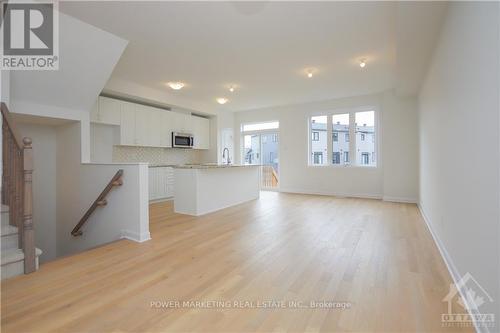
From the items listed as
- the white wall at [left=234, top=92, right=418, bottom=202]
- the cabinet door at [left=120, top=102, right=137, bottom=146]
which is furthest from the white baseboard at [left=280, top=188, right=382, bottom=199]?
the cabinet door at [left=120, top=102, right=137, bottom=146]

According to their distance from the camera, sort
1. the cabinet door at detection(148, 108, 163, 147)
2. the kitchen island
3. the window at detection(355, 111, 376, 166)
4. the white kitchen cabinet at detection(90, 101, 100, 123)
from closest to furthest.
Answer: the kitchen island < the white kitchen cabinet at detection(90, 101, 100, 123) < the cabinet door at detection(148, 108, 163, 147) < the window at detection(355, 111, 376, 166)

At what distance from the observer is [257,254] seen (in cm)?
264

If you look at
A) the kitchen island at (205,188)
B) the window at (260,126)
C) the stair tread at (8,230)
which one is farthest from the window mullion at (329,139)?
the stair tread at (8,230)

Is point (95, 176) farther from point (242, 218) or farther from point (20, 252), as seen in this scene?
point (242, 218)

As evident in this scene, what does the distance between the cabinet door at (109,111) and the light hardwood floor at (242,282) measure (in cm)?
292

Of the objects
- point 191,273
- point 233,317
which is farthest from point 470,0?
point 191,273

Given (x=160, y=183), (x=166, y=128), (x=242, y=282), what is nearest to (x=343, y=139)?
(x=166, y=128)

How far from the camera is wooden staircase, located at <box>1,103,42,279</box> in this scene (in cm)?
218

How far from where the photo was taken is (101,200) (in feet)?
11.3

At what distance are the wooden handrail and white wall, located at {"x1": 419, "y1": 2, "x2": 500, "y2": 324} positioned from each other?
11.8ft

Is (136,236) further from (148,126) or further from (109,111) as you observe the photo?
(148,126)

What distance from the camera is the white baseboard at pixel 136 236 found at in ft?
10.1

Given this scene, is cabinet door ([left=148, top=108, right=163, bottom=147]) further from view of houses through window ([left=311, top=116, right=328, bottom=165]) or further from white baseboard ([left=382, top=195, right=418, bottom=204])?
white baseboard ([left=382, top=195, right=418, bottom=204])

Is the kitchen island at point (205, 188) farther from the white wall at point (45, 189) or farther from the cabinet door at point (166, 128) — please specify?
the white wall at point (45, 189)
